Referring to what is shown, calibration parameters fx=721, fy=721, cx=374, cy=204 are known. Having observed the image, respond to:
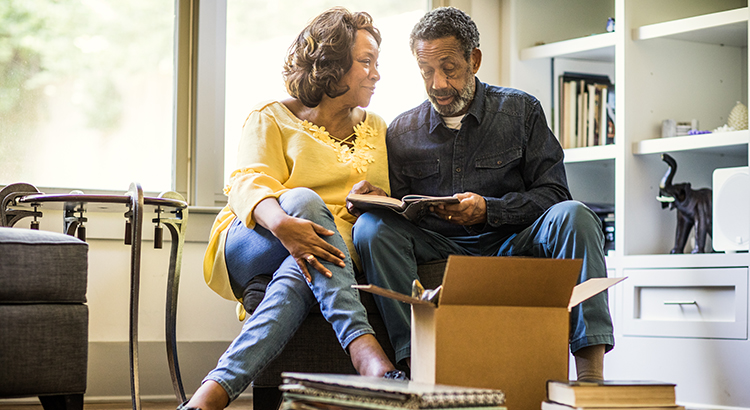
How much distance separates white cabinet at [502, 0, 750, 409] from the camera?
2158 mm

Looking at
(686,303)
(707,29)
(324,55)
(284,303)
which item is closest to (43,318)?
(284,303)

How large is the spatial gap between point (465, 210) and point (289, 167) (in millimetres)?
455

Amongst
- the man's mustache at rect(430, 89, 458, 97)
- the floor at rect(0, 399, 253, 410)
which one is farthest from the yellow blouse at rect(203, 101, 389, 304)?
the floor at rect(0, 399, 253, 410)

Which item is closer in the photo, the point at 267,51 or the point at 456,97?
the point at 456,97

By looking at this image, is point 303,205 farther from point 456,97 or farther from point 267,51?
point 267,51

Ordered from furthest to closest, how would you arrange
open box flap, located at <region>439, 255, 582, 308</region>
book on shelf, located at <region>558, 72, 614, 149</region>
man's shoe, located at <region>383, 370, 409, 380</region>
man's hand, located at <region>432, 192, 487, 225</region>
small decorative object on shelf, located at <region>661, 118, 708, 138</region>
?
book on shelf, located at <region>558, 72, 614, 149</region> → small decorative object on shelf, located at <region>661, 118, 708, 138</region> → man's hand, located at <region>432, 192, 487, 225</region> → man's shoe, located at <region>383, 370, 409, 380</region> → open box flap, located at <region>439, 255, 582, 308</region>

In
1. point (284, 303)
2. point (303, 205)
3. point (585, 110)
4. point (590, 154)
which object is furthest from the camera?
point (585, 110)

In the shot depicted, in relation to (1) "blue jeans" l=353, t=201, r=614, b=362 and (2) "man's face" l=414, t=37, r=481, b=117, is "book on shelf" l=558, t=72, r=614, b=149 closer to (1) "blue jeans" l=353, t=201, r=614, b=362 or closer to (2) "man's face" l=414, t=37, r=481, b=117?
(2) "man's face" l=414, t=37, r=481, b=117

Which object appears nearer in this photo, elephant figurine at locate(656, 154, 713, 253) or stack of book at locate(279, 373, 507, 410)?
stack of book at locate(279, 373, 507, 410)

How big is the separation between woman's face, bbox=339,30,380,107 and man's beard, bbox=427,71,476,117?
0.53 ft

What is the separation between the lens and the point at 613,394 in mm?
910

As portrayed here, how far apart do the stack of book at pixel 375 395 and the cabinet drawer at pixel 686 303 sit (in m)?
1.53

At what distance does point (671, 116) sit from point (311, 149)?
4.81ft

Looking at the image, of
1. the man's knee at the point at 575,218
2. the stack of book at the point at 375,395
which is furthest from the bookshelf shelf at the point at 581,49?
the stack of book at the point at 375,395
